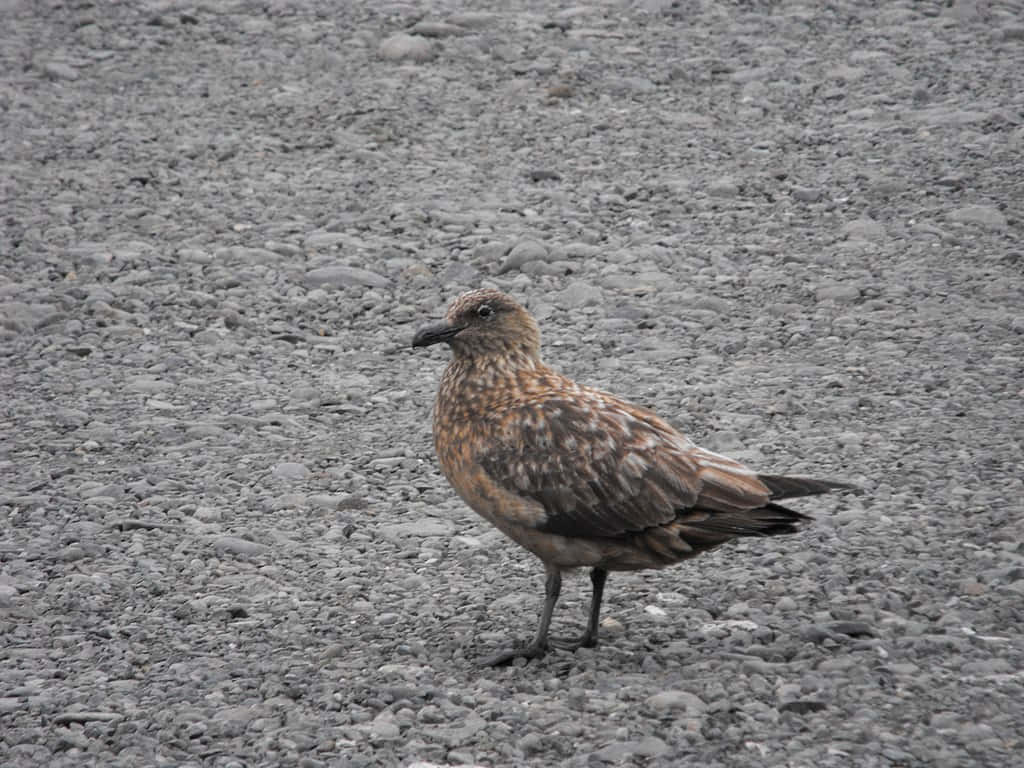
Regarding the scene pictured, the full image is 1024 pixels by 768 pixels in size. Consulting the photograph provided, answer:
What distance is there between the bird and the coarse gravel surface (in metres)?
0.43

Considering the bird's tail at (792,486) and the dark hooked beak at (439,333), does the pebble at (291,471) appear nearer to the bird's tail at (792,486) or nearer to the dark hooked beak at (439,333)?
the dark hooked beak at (439,333)

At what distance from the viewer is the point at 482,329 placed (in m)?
6.55

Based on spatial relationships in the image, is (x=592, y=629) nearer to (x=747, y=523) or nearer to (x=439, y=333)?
(x=747, y=523)

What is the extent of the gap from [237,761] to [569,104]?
852cm

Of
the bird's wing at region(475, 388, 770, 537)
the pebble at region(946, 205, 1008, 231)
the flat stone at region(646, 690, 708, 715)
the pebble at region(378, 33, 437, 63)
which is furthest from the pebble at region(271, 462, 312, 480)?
the pebble at region(378, 33, 437, 63)

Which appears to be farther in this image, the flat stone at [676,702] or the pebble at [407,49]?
the pebble at [407,49]

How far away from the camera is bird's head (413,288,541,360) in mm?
6543

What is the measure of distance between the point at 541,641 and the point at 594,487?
2.34 feet

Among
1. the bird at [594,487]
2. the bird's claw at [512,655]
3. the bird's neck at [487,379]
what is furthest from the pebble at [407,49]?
the bird's claw at [512,655]

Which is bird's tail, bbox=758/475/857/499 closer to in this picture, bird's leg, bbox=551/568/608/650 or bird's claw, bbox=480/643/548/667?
bird's leg, bbox=551/568/608/650

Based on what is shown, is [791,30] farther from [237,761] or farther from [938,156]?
→ [237,761]

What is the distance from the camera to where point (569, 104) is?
40.7 ft

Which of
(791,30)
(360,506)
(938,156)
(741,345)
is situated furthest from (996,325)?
(791,30)

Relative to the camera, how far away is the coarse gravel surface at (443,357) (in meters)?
5.39
